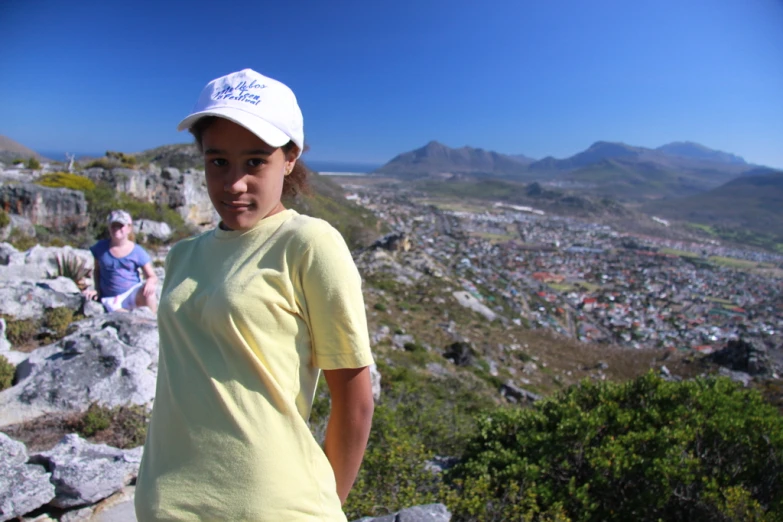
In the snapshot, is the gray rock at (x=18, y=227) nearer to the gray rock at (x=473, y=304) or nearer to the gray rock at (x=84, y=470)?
the gray rock at (x=84, y=470)

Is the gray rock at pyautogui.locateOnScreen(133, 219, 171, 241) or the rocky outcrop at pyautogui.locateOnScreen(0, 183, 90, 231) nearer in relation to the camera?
the rocky outcrop at pyautogui.locateOnScreen(0, 183, 90, 231)

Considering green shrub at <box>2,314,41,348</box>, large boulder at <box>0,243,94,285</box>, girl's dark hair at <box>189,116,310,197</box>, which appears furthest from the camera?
large boulder at <box>0,243,94,285</box>

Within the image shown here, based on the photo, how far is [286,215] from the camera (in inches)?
44.6

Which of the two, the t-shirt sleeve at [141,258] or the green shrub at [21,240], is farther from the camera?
the green shrub at [21,240]

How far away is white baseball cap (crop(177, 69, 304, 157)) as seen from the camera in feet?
3.34

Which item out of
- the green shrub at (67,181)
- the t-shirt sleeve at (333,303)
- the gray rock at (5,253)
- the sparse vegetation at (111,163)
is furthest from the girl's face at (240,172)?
the sparse vegetation at (111,163)

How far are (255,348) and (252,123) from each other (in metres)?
0.51

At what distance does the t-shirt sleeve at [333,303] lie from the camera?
0.97 metres

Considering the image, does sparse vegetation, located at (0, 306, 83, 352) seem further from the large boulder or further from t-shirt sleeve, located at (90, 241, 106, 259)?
the large boulder

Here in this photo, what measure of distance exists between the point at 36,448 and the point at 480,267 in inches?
1697

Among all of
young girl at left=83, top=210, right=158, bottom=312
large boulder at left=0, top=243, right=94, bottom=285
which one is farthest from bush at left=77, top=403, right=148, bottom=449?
large boulder at left=0, top=243, right=94, bottom=285

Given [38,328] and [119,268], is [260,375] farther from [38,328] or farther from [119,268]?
[38,328]

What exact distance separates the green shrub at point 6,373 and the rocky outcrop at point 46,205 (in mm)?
8753

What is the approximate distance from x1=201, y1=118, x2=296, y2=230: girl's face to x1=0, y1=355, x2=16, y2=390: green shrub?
414cm
